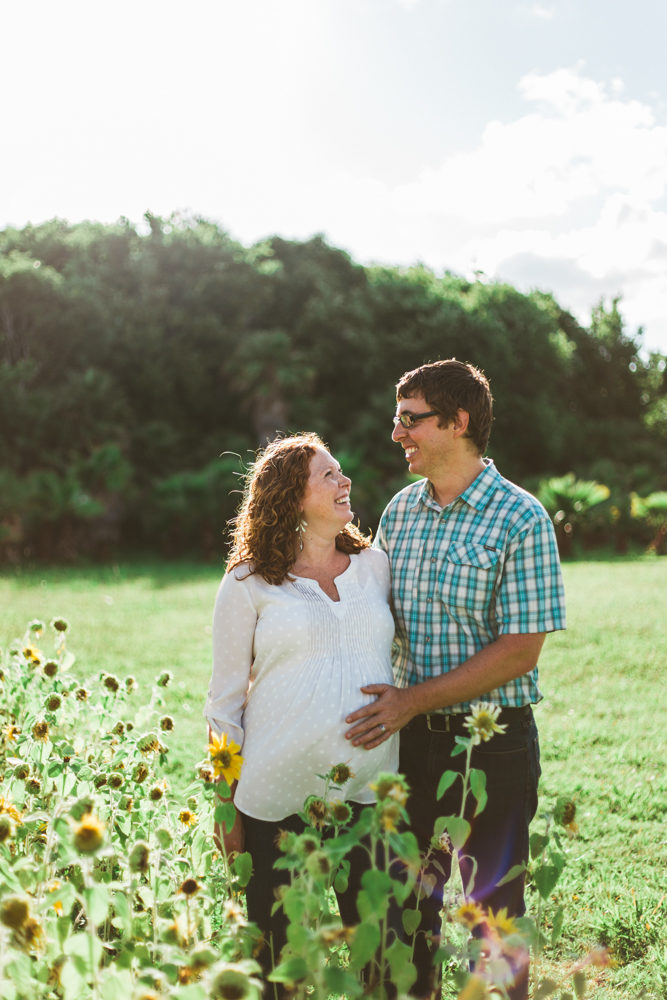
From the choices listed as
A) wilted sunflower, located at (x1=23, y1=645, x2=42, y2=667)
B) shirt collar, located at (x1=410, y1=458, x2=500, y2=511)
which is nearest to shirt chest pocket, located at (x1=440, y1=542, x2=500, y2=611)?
shirt collar, located at (x1=410, y1=458, x2=500, y2=511)

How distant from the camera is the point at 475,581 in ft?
7.91

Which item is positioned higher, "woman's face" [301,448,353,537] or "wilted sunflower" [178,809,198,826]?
"woman's face" [301,448,353,537]

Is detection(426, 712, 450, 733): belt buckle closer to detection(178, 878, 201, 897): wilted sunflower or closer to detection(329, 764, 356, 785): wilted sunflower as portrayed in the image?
detection(329, 764, 356, 785): wilted sunflower

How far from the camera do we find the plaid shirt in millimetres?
2322

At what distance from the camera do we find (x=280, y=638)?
2.21 meters

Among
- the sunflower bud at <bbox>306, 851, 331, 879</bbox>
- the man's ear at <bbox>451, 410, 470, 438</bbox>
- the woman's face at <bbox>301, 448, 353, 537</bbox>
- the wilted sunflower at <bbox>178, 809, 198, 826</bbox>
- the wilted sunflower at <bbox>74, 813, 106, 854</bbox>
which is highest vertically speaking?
the man's ear at <bbox>451, 410, 470, 438</bbox>

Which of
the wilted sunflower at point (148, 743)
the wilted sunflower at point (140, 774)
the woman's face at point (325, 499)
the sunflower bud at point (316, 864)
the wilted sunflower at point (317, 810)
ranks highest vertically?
the woman's face at point (325, 499)

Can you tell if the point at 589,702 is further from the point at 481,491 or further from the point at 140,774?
the point at 140,774

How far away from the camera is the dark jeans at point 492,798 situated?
93.4 inches

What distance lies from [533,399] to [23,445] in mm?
17146

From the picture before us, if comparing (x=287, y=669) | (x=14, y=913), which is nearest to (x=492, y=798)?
(x=287, y=669)

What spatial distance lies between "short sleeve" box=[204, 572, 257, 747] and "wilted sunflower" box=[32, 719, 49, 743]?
0.56 meters

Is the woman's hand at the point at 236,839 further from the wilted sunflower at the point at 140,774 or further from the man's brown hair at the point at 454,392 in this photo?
the man's brown hair at the point at 454,392

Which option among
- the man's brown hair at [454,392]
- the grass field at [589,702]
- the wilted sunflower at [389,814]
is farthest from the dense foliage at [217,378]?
the wilted sunflower at [389,814]
